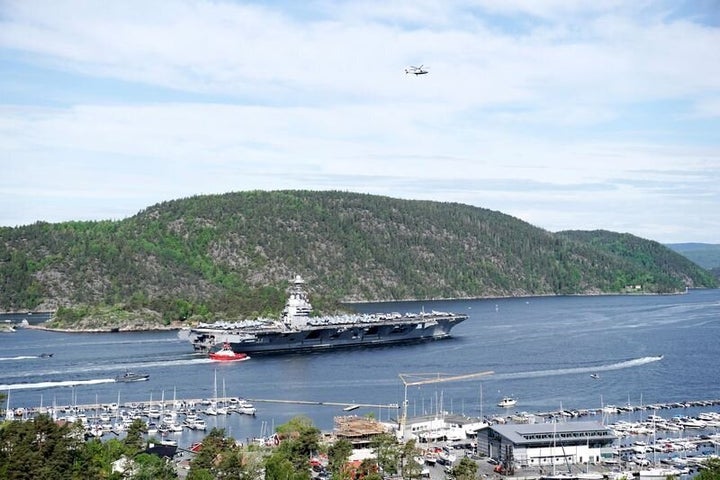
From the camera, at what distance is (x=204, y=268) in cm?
19638

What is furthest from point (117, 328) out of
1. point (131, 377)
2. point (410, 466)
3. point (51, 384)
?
point (410, 466)

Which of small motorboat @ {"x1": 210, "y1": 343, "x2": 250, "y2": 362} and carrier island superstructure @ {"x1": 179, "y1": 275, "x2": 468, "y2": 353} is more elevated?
carrier island superstructure @ {"x1": 179, "y1": 275, "x2": 468, "y2": 353}

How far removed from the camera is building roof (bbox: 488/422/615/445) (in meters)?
49.8

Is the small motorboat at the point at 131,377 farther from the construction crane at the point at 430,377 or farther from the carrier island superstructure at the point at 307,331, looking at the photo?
the construction crane at the point at 430,377

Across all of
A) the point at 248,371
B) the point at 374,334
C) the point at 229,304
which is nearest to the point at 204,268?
→ the point at 229,304

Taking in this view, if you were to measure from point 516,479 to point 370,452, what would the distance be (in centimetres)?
793

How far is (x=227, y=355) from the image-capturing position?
96438 mm

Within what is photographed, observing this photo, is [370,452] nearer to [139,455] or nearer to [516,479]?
[516,479]

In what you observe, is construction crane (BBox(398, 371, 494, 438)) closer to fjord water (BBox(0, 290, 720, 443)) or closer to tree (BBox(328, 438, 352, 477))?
fjord water (BBox(0, 290, 720, 443))

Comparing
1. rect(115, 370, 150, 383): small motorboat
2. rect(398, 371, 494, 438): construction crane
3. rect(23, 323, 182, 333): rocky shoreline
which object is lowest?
rect(115, 370, 150, 383): small motorboat

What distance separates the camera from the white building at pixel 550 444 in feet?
162

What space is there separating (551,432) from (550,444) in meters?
0.62

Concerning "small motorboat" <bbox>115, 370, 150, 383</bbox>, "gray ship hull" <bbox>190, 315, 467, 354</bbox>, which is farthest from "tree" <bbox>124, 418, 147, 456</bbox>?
"gray ship hull" <bbox>190, 315, 467, 354</bbox>

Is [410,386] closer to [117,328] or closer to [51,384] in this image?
[51,384]
